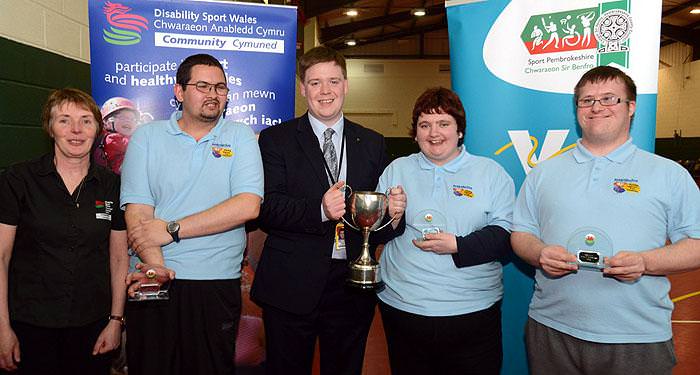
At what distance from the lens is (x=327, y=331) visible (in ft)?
7.57

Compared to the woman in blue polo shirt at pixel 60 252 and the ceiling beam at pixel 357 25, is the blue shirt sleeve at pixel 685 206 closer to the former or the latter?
the woman in blue polo shirt at pixel 60 252

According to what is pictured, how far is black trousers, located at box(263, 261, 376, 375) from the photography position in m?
2.25

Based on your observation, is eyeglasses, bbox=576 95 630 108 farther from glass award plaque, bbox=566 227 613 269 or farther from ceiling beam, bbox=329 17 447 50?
ceiling beam, bbox=329 17 447 50

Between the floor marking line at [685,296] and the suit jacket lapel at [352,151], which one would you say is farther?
the floor marking line at [685,296]

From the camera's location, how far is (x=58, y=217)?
6.82ft

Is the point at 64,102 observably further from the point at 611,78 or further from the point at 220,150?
the point at 611,78

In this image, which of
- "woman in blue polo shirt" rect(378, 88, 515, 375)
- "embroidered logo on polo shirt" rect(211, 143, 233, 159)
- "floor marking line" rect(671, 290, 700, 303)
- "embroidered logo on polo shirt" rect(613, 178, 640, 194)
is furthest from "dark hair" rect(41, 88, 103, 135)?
"floor marking line" rect(671, 290, 700, 303)

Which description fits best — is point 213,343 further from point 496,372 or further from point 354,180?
point 496,372

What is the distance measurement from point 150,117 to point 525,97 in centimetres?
222

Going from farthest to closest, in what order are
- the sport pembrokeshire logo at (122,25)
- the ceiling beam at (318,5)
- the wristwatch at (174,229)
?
the ceiling beam at (318,5)
the sport pembrokeshire logo at (122,25)
the wristwatch at (174,229)

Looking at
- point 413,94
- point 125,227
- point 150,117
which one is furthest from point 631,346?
point 413,94

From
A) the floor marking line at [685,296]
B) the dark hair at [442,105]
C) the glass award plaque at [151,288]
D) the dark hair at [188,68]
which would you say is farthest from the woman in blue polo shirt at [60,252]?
the floor marking line at [685,296]

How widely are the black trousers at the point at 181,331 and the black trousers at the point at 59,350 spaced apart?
0.18 meters

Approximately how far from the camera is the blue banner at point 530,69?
2.46m
